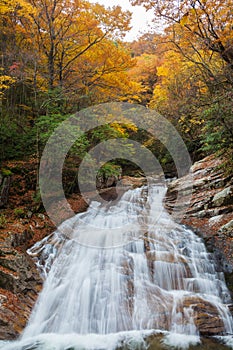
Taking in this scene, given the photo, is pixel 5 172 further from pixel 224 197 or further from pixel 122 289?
pixel 224 197

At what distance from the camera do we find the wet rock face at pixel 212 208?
22.3 ft

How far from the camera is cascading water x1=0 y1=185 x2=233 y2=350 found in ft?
16.3

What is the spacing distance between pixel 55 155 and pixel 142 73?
19753mm

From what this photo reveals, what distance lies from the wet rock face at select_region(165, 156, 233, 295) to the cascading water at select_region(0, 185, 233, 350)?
33cm

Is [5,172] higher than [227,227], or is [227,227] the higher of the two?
[5,172]

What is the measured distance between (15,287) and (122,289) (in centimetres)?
234

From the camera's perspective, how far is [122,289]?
580 centimetres

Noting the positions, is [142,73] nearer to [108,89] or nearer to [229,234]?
[108,89]

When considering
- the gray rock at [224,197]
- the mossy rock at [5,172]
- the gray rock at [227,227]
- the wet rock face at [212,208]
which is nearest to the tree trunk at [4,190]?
the mossy rock at [5,172]

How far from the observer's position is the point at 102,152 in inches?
448

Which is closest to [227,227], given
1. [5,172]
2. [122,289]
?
[122,289]

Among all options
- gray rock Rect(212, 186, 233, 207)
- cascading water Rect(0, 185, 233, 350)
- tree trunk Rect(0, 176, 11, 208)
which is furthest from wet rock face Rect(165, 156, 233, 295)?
tree trunk Rect(0, 176, 11, 208)

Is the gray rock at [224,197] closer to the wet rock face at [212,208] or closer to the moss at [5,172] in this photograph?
the wet rock face at [212,208]

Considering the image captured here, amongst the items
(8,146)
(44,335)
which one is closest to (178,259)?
(44,335)
